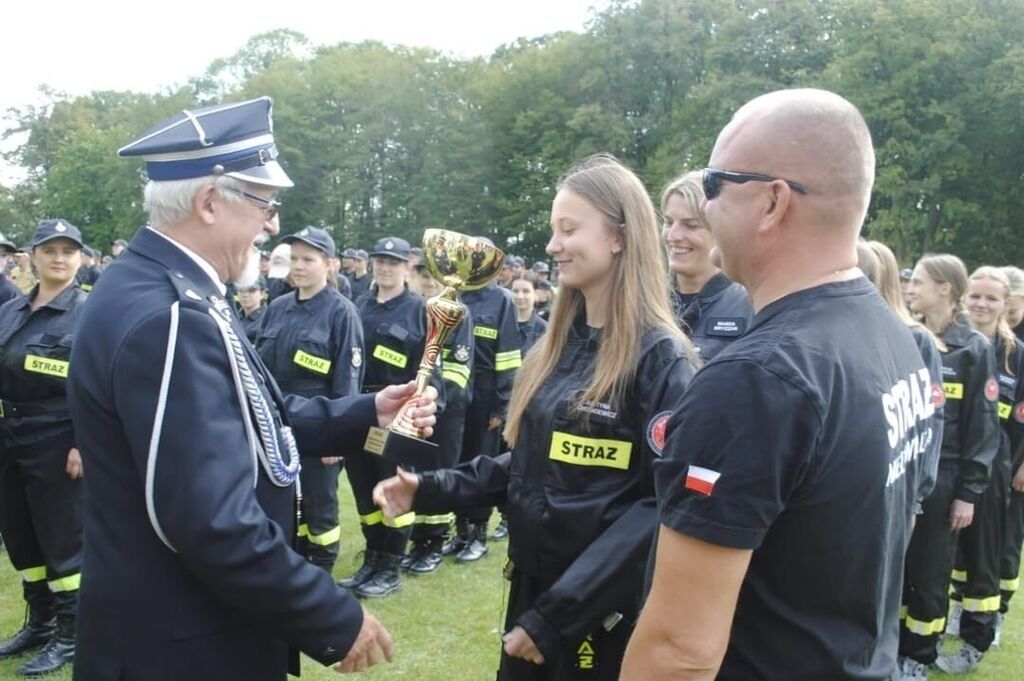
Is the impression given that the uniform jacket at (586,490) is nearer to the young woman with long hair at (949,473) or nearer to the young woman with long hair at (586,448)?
the young woman with long hair at (586,448)

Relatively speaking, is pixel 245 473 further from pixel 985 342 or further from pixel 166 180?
pixel 985 342

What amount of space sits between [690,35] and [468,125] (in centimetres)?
1227

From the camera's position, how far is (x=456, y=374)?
7.10 m

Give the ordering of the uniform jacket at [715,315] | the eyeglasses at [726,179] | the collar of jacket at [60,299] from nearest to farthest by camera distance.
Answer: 1. the eyeglasses at [726,179]
2. the uniform jacket at [715,315]
3. the collar of jacket at [60,299]

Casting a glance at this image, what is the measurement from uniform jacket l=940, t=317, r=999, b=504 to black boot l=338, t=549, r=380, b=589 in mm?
4250

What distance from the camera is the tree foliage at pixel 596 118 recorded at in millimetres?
28188

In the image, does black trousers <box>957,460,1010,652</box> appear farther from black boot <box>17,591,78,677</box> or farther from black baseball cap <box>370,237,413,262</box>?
black boot <box>17,591,78,677</box>

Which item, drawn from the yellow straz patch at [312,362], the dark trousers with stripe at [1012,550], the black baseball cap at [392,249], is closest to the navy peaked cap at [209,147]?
the yellow straz patch at [312,362]

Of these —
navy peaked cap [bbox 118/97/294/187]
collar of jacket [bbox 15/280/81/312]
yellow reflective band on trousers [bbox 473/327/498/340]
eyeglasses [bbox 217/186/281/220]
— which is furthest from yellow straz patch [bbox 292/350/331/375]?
navy peaked cap [bbox 118/97/294/187]

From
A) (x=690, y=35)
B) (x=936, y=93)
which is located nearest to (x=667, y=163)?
(x=690, y=35)

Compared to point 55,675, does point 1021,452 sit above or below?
above

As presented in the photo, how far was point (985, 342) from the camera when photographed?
5180 mm

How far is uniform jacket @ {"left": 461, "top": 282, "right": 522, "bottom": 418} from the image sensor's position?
7.82 metres

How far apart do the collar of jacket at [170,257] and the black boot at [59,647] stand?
3386mm
